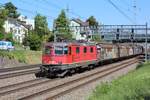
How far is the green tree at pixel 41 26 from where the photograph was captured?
102 metres

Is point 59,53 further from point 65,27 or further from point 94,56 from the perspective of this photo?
point 65,27

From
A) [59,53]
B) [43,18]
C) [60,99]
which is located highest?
[43,18]

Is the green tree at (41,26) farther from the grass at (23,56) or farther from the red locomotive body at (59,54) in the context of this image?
the red locomotive body at (59,54)

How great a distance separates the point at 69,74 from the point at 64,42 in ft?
10.4

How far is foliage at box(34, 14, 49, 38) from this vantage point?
335 ft

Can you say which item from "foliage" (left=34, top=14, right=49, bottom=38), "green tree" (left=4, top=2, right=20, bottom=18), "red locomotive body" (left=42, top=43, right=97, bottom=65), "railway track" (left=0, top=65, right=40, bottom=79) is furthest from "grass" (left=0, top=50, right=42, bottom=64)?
"green tree" (left=4, top=2, right=20, bottom=18)

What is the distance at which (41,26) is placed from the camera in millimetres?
103875

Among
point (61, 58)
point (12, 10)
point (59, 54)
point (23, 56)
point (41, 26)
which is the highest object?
point (12, 10)

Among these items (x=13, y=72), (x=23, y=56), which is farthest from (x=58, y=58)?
(x=23, y=56)

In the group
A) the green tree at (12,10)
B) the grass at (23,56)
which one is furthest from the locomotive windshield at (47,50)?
the green tree at (12,10)

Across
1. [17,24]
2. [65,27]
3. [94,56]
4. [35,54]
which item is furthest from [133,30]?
[94,56]

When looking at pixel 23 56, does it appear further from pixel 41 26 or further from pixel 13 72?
pixel 41 26

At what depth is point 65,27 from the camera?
95.8 metres

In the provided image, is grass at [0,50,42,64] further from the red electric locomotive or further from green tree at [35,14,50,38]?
green tree at [35,14,50,38]
